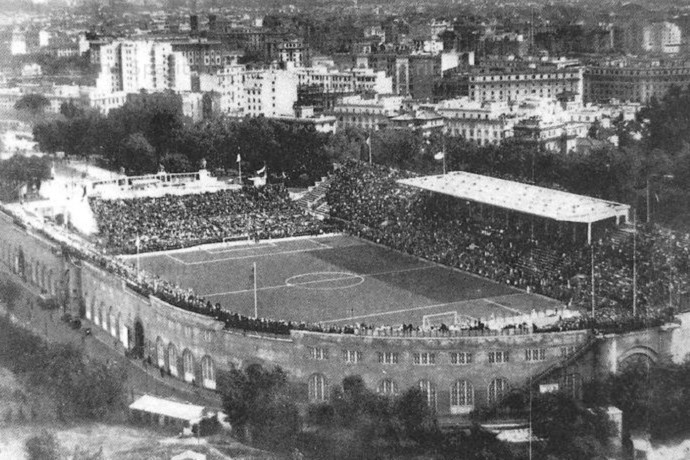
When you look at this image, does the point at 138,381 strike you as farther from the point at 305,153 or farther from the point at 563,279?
the point at 305,153

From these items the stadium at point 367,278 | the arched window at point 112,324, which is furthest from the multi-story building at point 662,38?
the arched window at point 112,324

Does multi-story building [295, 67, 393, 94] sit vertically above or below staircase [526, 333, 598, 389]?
above

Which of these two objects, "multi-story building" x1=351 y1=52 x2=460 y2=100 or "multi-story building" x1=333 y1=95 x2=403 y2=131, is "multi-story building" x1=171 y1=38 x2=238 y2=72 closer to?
"multi-story building" x1=351 y1=52 x2=460 y2=100

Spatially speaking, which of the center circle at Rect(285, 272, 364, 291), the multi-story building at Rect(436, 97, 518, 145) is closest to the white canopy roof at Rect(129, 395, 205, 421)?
the center circle at Rect(285, 272, 364, 291)

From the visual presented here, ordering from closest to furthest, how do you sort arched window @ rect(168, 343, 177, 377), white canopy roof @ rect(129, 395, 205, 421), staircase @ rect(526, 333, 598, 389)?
1. staircase @ rect(526, 333, 598, 389)
2. white canopy roof @ rect(129, 395, 205, 421)
3. arched window @ rect(168, 343, 177, 377)

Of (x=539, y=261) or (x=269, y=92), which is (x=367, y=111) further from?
(x=539, y=261)

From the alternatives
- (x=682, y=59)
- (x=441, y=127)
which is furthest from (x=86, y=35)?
(x=682, y=59)
